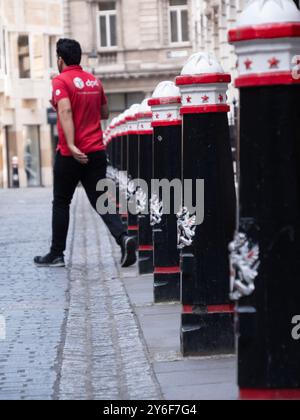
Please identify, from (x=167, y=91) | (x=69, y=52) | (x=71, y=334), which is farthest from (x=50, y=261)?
(x=71, y=334)

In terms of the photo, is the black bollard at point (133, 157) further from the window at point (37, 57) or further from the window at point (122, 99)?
the window at point (37, 57)

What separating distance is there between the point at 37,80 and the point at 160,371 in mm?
52021

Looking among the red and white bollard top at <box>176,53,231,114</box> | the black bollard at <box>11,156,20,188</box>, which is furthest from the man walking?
the black bollard at <box>11,156,20,188</box>

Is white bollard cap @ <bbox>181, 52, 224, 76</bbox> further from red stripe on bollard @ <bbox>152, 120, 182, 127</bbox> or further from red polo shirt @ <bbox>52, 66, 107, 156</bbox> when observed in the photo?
red polo shirt @ <bbox>52, 66, 107, 156</bbox>

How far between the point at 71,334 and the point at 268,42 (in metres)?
3.47

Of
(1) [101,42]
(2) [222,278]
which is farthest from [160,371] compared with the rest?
(1) [101,42]

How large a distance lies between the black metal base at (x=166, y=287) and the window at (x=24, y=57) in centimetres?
4956

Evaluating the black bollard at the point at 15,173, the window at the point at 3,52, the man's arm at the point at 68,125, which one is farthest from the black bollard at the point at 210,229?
the black bollard at the point at 15,173

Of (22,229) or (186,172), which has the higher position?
(186,172)

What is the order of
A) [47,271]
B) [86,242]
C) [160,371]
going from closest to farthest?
[160,371] < [47,271] < [86,242]

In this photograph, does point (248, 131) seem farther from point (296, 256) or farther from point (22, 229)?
point (22, 229)

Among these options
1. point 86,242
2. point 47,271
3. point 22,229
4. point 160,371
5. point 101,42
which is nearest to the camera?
point 160,371

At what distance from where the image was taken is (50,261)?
39.1 ft

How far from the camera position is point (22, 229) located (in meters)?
18.5
